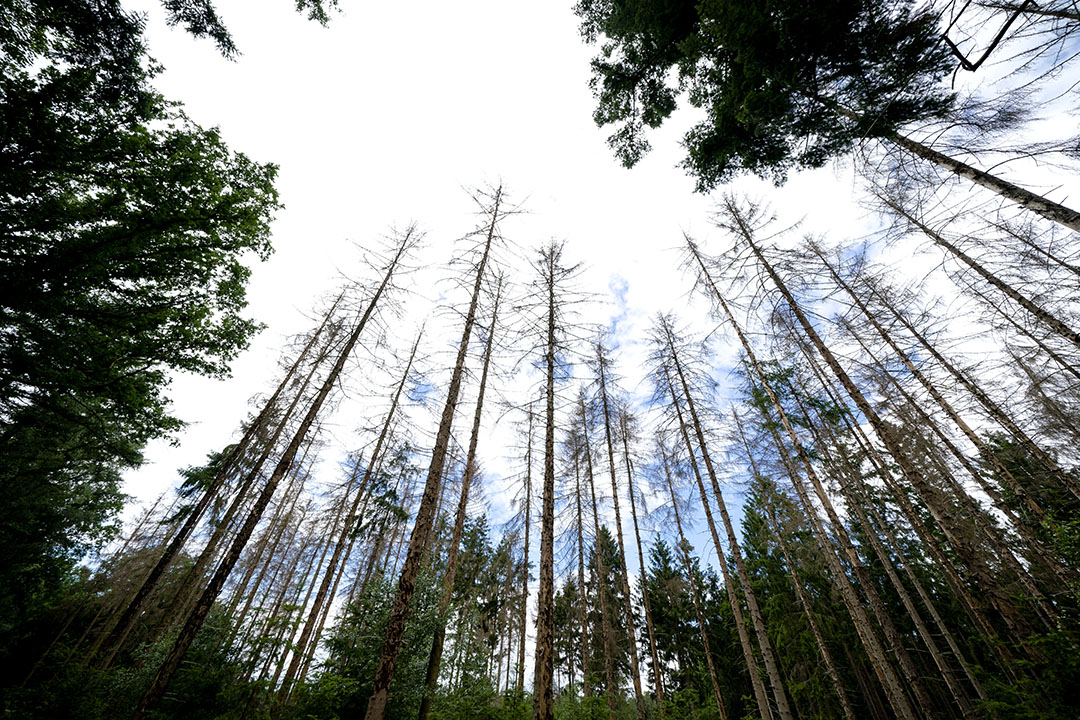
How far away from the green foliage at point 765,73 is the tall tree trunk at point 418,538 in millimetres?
6509

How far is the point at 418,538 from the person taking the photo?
702 cm

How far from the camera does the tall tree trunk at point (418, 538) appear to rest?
18.9ft

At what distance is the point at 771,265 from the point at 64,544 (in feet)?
88.1

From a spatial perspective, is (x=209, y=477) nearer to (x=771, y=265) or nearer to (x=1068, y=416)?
(x=771, y=265)

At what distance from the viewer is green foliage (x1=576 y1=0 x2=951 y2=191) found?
15.7 feet

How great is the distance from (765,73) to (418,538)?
35.5 ft

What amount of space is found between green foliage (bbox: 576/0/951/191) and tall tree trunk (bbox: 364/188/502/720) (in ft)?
21.4

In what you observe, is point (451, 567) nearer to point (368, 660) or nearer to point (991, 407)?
point (368, 660)

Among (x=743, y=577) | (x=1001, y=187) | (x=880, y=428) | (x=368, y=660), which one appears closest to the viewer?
(x=1001, y=187)

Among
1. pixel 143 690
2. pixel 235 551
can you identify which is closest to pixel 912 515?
pixel 235 551

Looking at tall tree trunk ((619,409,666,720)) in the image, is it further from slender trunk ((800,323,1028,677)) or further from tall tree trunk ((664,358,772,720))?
slender trunk ((800,323,1028,677))

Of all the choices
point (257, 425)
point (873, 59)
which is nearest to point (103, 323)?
point (257, 425)

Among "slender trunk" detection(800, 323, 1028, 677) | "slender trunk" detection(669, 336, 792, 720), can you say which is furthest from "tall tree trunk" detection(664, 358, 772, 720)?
"slender trunk" detection(800, 323, 1028, 677)

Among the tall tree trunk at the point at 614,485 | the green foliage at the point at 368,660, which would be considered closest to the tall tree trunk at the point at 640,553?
the tall tree trunk at the point at 614,485
